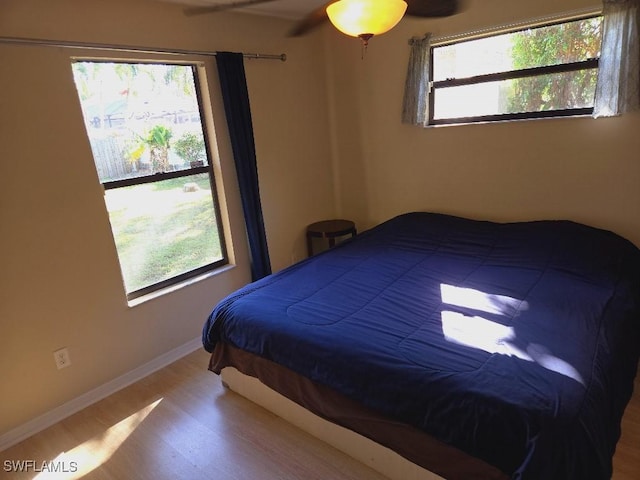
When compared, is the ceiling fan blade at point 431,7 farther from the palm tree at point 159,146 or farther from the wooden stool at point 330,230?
the wooden stool at point 330,230

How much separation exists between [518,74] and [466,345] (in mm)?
2060

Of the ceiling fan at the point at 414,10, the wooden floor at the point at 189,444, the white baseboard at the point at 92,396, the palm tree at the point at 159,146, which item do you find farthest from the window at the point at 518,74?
the white baseboard at the point at 92,396

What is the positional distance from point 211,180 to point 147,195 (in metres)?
0.49

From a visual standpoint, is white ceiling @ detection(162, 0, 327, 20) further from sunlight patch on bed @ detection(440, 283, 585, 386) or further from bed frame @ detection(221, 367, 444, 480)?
bed frame @ detection(221, 367, 444, 480)

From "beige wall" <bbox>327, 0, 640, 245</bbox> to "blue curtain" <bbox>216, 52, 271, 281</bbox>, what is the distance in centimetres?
107

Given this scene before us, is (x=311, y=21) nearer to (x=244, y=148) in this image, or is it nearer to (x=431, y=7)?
(x=431, y=7)

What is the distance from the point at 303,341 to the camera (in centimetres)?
187

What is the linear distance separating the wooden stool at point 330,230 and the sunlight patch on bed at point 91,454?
1894mm

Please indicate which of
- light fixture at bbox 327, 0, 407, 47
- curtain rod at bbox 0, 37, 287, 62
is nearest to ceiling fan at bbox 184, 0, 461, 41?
light fixture at bbox 327, 0, 407, 47

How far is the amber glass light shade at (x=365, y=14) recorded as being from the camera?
1544 millimetres

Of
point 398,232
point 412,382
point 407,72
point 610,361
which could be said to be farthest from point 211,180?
point 610,361

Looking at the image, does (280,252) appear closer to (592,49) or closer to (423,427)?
(423,427)

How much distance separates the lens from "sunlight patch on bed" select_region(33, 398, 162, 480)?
193 centimetres

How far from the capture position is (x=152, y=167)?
2688 millimetres
